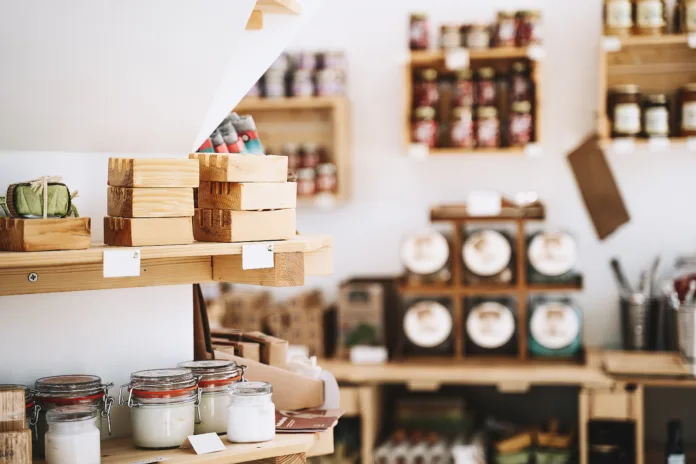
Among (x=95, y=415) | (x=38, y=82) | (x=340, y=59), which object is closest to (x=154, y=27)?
(x=38, y=82)

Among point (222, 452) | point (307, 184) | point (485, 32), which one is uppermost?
point (485, 32)

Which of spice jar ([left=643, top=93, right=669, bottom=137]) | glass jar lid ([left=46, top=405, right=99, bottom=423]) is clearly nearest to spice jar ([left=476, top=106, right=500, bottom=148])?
spice jar ([left=643, top=93, right=669, bottom=137])

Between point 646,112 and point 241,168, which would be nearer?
point 241,168

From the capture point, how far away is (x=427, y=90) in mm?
4215

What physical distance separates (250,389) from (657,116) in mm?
2599

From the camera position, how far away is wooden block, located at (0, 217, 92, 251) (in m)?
1.90

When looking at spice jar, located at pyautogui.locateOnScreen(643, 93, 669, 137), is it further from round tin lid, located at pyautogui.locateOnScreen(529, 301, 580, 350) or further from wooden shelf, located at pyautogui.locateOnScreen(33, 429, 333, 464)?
wooden shelf, located at pyautogui.locateOnScreen(33, 429, 333, 464)

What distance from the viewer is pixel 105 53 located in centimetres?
195

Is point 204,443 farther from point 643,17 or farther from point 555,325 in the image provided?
point 643,17

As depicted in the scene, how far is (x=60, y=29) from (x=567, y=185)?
3.08 metres

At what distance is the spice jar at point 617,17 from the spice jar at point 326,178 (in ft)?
4.70

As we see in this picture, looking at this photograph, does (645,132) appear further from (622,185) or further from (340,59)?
(340,59)

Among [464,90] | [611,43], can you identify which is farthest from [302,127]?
[611,43]

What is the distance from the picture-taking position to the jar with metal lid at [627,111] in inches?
157
